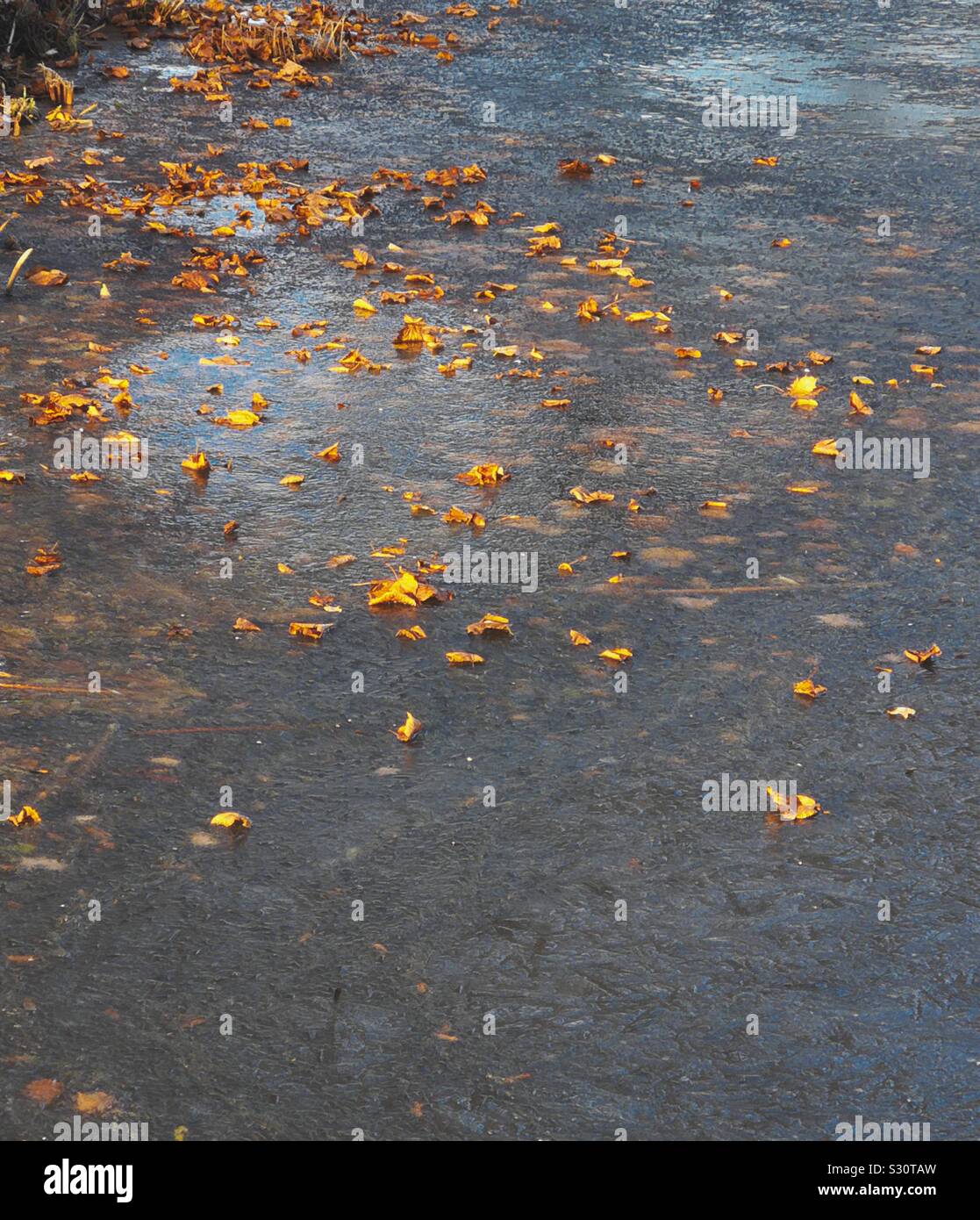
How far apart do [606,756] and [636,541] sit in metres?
1.21

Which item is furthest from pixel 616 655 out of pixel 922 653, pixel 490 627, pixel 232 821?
pixel 232 821

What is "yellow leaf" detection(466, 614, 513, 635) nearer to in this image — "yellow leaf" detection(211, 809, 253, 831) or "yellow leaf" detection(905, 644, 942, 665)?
"yellow leaf" detection(211, 809, 253, 831)

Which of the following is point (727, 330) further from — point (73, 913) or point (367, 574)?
point (73, 913)

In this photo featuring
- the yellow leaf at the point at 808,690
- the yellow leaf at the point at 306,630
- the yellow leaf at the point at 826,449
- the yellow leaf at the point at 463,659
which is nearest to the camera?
the yellow leaf at the point at 808,690

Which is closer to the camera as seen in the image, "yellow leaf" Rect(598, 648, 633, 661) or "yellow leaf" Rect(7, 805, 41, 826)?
"yellow leaf" Rect(7, 805, 41, 826)

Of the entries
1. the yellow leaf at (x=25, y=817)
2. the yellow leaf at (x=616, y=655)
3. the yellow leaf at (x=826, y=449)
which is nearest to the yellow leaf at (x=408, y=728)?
the yellow leaf at (x=616, y=655)

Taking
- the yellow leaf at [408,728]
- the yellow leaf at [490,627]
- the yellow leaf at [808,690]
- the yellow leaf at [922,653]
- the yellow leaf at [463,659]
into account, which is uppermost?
the yellow leaf at [922,653]

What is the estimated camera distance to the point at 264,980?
3.00 m

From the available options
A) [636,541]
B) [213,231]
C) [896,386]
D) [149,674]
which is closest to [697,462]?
[636,541]

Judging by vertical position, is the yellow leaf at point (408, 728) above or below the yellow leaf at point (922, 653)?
below

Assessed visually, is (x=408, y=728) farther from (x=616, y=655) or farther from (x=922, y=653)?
(x=922, y=653)

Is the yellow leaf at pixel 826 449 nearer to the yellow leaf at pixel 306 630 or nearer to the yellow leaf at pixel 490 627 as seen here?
the yellow leaf at pixel 490 627

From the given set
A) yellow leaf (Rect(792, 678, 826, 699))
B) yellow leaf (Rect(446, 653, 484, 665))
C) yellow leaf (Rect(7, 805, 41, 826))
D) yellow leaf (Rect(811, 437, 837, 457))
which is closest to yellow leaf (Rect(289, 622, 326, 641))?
yellow leaf (Rect(446, 653, 484, 665))
